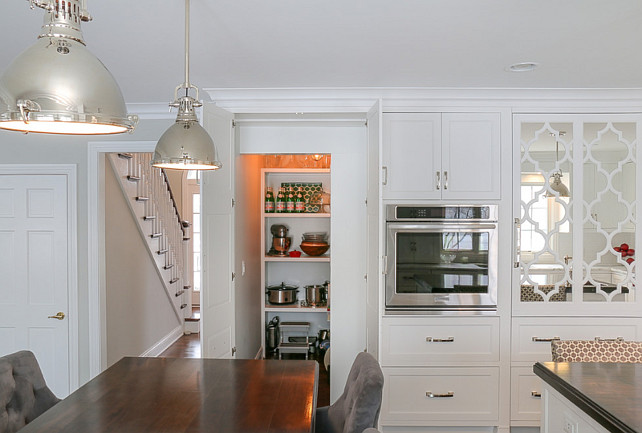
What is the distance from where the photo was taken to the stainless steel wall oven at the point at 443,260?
3.35 metres

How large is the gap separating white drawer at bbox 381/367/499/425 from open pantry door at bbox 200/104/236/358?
46.0 inches

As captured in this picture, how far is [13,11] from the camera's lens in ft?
6.56

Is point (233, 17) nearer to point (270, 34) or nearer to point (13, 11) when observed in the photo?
point (270, 34)

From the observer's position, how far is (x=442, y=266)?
3.36m

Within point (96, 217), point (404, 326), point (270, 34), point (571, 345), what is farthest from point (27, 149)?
point (571, 345)

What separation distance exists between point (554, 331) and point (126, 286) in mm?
3609

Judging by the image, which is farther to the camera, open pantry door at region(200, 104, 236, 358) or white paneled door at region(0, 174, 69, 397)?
white paneled door at region(0, 174, 69, 397)

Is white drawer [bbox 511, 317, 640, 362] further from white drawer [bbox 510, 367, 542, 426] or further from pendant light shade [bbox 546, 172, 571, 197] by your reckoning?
pendant light shade [bbox 546, 172, 571, 197]

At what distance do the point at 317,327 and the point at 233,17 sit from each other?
3.75 meters

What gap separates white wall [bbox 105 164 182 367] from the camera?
4148 millimetres

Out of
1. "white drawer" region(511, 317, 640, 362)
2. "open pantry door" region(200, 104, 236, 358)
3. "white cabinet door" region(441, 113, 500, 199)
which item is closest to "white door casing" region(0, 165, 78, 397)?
"open pantry door" region(200, 104, 236, 358)

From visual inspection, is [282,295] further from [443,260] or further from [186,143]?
[186,143]

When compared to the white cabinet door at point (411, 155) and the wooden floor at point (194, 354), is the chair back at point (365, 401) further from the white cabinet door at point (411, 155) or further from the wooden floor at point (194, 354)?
the wooden floor at point (194, 354)

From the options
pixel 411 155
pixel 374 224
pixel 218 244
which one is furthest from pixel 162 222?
pixel 411 155
